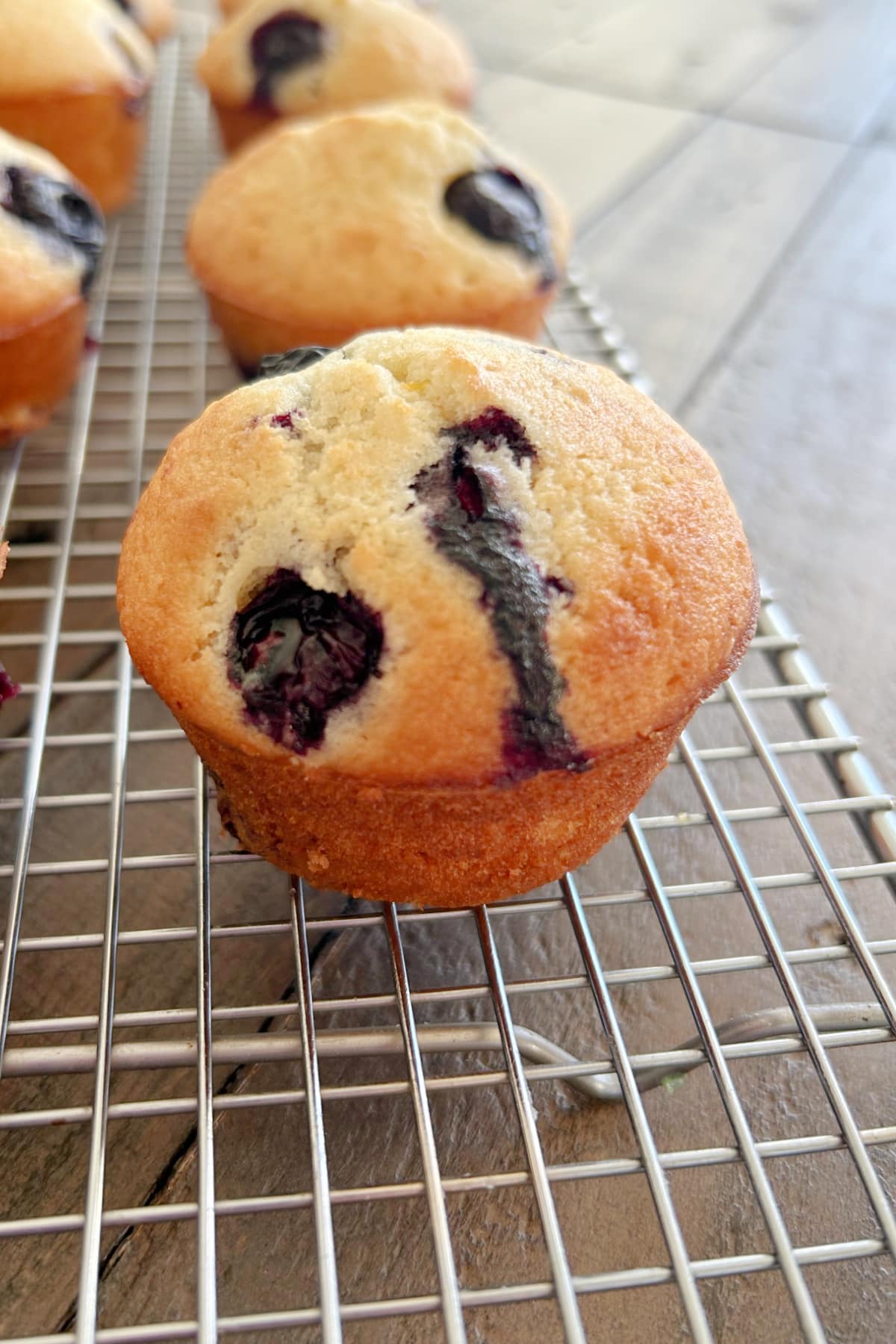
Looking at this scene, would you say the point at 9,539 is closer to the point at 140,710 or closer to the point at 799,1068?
the point at 140,710

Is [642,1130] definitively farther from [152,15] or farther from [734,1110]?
[152,15]

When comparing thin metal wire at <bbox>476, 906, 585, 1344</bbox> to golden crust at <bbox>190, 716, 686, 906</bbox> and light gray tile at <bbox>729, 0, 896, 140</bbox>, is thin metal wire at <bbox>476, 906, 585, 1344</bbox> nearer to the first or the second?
golden crust at <bbox>190, 716, 686, 906</bbox>

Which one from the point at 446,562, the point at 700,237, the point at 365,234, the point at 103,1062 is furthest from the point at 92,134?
the point at 103,1062

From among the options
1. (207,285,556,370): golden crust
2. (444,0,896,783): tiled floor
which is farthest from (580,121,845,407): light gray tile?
(207,285,556,370): golden crust

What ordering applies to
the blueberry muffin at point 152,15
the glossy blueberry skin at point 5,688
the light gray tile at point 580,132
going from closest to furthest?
the glossy blueberry skin at point 5,688
the blueberry muffin at point 152,15
the light gray tile at point 580,132

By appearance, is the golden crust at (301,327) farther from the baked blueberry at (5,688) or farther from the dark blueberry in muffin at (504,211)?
the baked blueberry at (5,688)

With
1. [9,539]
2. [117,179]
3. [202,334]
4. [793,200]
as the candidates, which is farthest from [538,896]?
[793,200]

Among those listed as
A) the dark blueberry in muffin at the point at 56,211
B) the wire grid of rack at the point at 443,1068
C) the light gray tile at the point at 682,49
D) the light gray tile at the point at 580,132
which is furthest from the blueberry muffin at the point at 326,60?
the wire grid of rack at the point at 443,1068
